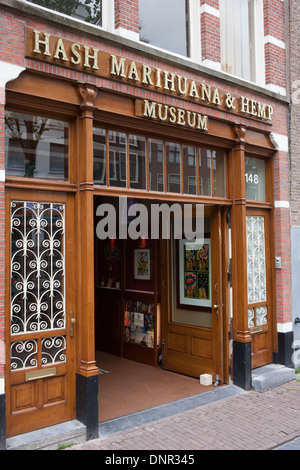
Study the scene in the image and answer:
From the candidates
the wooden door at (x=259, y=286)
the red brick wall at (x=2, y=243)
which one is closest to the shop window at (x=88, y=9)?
the red brick wall at (x=2, y=243)

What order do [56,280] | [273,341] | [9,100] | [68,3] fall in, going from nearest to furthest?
[9,100] < [56,280] < [68,3] < [273,341]

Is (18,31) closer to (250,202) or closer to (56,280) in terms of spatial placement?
(56,280)

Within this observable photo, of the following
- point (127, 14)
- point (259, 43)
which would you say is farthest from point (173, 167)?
point (259, 43)

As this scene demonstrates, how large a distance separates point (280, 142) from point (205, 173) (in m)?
1.95

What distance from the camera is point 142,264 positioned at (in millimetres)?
8352

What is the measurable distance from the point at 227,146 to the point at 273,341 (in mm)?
3505

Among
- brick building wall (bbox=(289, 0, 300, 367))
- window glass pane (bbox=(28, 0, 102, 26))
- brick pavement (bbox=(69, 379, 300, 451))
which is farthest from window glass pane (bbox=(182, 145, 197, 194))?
brick pavement (bbox=(69, 379, 300, 451))

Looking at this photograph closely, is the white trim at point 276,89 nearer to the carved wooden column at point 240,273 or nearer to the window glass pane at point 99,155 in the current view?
the carved wooden column at point 240,273

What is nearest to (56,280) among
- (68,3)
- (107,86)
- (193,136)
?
(107,86)

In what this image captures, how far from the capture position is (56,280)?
17.0 feet

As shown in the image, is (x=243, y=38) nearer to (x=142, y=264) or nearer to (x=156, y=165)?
(x=156, y=165)

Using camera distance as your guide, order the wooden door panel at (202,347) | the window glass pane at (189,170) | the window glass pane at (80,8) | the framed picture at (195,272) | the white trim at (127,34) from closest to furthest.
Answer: the window glass pane at (80,8), the white trim at (127,34), the window glass pane at (189,170), the wooden door panel at (202,347), the framed picture at (195,272)

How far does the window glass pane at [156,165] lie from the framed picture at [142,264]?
2.27 metres

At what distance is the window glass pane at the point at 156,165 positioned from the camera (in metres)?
6.12
